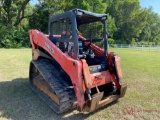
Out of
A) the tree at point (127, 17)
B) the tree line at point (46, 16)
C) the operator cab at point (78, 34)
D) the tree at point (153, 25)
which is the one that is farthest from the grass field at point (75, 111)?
the tree at point (153, 25)

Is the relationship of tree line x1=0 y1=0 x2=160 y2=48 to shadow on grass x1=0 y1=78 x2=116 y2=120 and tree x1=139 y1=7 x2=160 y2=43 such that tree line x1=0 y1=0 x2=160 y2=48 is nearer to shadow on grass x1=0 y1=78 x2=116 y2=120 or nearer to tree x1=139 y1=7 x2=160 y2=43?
tree x1=139 y1=7 x2=160 y2=43

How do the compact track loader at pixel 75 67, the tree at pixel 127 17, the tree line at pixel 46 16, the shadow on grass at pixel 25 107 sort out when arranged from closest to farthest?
the compact track loader at pixel 75 67 → the shadow on grass at pixel 25 107 → the tree line at pixel 46 16 → the tree at pixel 127 17

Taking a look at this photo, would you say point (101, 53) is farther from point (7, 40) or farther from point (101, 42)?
point (7, 40)

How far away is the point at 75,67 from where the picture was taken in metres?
3.04

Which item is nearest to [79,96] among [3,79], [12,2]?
[3,79]

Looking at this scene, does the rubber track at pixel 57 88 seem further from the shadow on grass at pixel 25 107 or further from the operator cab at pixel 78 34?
the operator cab at pixel 78 34

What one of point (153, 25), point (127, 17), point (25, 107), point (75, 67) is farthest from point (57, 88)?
point (153, 25)

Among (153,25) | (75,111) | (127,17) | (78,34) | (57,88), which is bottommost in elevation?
(75,111)

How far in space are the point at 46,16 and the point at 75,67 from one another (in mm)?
23467

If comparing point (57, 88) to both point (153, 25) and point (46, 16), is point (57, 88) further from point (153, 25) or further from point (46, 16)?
point (153, 25)

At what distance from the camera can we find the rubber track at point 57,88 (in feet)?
10.2

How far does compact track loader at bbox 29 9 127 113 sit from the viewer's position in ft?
10.1

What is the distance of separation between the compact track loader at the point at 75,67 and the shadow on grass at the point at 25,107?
15 cm

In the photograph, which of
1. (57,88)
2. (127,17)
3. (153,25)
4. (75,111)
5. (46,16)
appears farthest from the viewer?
(153,25)
